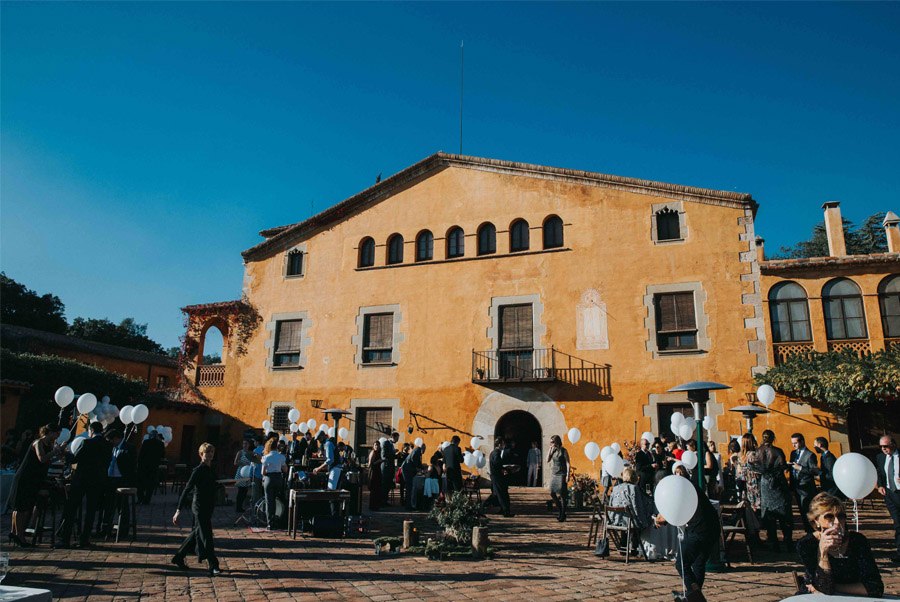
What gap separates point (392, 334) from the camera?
61.4 feet

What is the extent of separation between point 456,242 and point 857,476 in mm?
14393

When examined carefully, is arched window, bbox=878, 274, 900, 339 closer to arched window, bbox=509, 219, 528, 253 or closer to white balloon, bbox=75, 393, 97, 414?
arched window, bbox=509, 219, 528, 253

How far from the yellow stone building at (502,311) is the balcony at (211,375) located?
7 cm

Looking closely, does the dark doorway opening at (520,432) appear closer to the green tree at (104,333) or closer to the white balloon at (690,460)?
the white balloon at (690,460)

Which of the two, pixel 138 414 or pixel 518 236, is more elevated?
pixel 518 236

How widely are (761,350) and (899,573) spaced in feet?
27.5

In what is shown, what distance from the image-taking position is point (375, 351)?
18.8 meters

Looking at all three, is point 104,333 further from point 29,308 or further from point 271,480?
point 271,480

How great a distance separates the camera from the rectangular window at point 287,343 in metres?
20.0

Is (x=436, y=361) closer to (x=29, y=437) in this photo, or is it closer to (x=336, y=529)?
(x=336, y=529)

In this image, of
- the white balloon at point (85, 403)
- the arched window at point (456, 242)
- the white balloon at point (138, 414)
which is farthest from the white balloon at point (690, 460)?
the white balloon at point (85, 403)

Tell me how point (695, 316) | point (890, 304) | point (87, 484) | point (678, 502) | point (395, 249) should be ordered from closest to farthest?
point (678, 502) < point (87, 484) < point (890, 304) < point (695, 316) < point (395, 249)

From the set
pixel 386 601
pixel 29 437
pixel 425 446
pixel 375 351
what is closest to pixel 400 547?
pixel 386 601

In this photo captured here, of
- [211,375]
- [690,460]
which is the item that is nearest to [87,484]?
[690,460]
